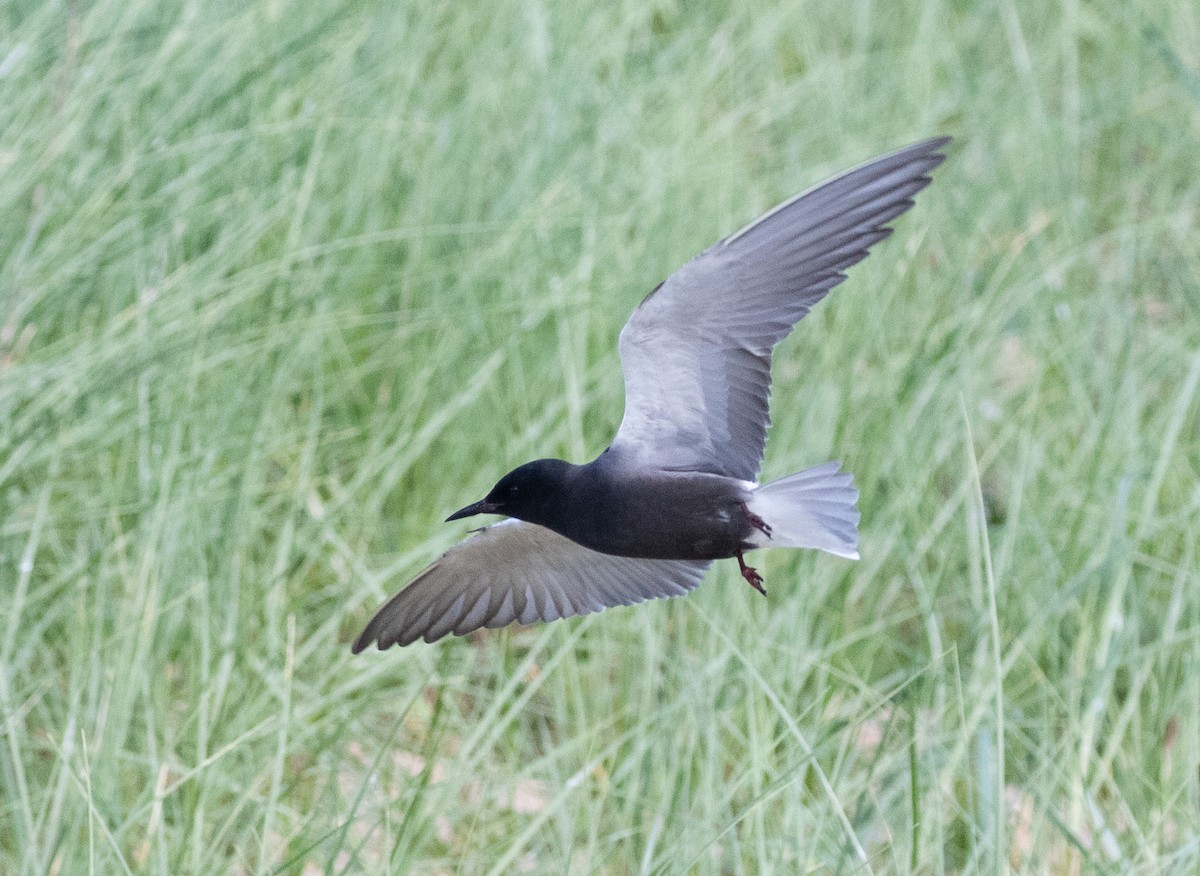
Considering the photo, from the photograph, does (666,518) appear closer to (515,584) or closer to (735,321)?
(735,321)

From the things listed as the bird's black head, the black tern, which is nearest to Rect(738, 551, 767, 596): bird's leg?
the black tern

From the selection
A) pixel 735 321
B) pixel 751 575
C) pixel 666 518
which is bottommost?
pixel 751 575

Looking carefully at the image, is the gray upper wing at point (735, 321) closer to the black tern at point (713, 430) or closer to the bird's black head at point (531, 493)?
the black tern at point (713, 430)

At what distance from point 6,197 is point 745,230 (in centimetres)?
122

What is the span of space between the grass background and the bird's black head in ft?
0.73

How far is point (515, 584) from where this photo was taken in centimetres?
246

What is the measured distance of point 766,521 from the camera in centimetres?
210

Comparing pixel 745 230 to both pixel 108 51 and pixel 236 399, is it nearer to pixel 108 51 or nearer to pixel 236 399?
pixel 236 399

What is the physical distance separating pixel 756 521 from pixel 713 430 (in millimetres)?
177

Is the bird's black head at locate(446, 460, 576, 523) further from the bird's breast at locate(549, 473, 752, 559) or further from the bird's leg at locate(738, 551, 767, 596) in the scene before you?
Result: the bird's leg at locate(738, 551, 767, 596)

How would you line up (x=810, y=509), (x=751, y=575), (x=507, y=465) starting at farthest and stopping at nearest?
(x=507, y=465)
(x=751, y=575)
(x=810, y=509)

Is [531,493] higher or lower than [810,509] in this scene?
higher


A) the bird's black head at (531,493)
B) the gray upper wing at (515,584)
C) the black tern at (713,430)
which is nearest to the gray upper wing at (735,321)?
the black tern at (713,430)

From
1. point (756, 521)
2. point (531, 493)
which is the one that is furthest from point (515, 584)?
point (756, 521)
